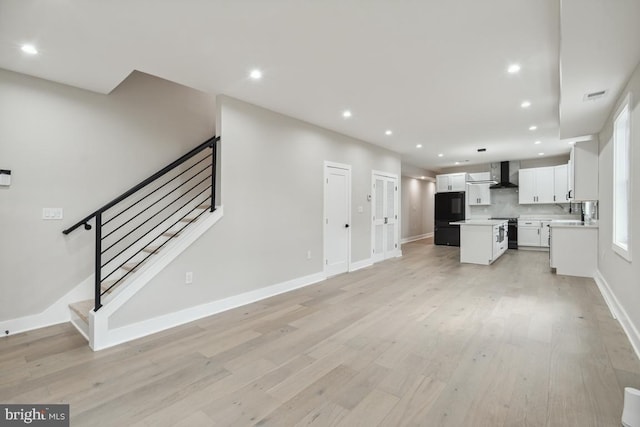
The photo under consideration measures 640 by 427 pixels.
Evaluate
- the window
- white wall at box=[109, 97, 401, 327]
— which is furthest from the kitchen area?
white wall at box=[109, 97, 401, 327]

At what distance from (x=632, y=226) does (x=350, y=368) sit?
3.02m

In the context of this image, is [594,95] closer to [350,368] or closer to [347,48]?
[347,48]

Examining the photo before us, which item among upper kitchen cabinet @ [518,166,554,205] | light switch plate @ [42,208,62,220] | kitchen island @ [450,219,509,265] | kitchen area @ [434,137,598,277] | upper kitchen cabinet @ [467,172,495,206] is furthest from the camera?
upper kitchen cabinet @ [467,172,495,206]

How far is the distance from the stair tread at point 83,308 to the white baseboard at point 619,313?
16.4 feet

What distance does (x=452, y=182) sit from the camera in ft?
32.4

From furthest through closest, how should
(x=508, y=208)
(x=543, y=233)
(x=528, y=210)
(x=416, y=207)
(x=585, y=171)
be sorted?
(x=416, y=207), (x=508, y=208), (x=528, y=210), (x=543, y=233), (x=585, y=171)

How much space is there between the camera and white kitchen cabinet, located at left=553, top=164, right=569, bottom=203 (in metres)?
7.88

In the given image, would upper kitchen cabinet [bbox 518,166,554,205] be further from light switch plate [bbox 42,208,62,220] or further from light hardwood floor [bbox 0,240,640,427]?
light switch plate [bbox 42,208,62,220]

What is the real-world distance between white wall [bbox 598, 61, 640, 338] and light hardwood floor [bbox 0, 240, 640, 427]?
347 millimetres

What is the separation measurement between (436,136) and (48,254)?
6.44 m

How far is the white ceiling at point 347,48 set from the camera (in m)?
2.12

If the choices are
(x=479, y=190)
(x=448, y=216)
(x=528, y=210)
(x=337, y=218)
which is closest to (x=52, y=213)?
(x=337, y=218)

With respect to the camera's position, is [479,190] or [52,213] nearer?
[52,213]

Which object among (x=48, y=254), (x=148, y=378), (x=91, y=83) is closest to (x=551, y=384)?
(x=148, y=378)
